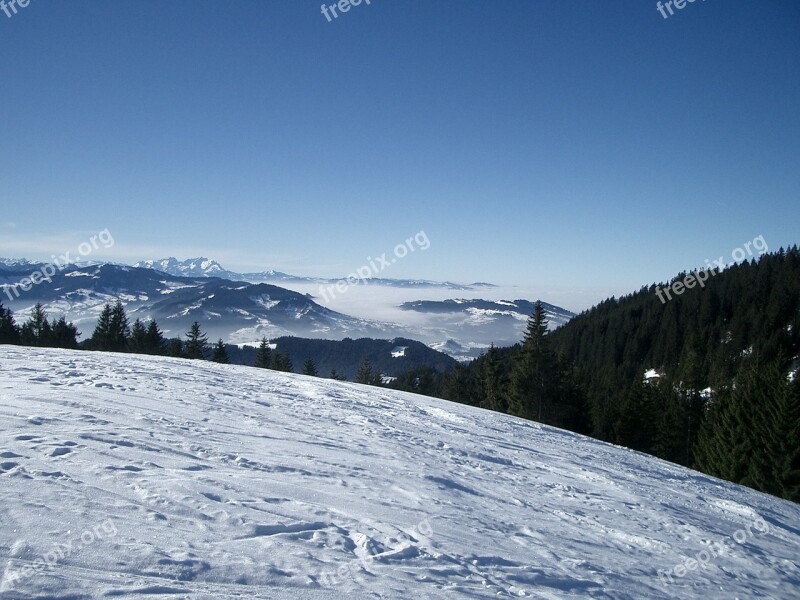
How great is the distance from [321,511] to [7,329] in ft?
185

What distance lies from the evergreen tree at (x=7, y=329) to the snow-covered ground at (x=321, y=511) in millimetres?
42686

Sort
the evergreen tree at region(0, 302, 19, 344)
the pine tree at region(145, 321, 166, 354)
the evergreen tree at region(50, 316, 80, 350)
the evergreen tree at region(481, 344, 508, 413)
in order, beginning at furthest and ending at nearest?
the pine tree at region(145, 321, 166, 354) < the evergreen tree at region(50, 316, 80, 350) < the evergreen tree at region(0, 302, 19, 344) < the evergreen tree at region(481, 344, 508, 413)

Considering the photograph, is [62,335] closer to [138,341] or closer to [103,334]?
[103,334]

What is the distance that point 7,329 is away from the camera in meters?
45.2

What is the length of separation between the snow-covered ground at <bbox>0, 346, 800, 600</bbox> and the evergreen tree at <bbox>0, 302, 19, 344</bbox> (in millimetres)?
42686

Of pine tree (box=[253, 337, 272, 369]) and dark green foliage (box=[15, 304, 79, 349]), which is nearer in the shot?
dark green foliage (box=[15, 304, 79, 349])

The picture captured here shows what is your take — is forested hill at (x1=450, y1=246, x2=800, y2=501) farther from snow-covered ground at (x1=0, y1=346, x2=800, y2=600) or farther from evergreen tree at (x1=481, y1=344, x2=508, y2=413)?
snow-covered ground at (x1=0, y1=346, x2=800, y2=600)

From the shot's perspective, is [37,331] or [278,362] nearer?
[37,331]

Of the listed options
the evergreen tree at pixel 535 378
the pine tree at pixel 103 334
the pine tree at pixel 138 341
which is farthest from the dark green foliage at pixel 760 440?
the pine tree at pixel 103 334

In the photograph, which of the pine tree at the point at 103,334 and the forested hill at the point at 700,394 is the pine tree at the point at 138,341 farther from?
the forested hill at the point at 700,394

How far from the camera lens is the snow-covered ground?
4.49 m

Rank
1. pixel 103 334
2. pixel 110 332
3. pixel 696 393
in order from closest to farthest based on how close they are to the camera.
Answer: pixel 696 393, pixel 103 334, pixel 110 332

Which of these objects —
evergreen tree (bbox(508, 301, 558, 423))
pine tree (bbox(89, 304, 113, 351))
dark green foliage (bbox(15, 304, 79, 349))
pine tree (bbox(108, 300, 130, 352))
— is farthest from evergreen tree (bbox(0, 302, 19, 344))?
evergreen tree (bbox(508, 301, 558, 423))

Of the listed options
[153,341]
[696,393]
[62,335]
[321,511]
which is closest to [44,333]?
[62,335]
